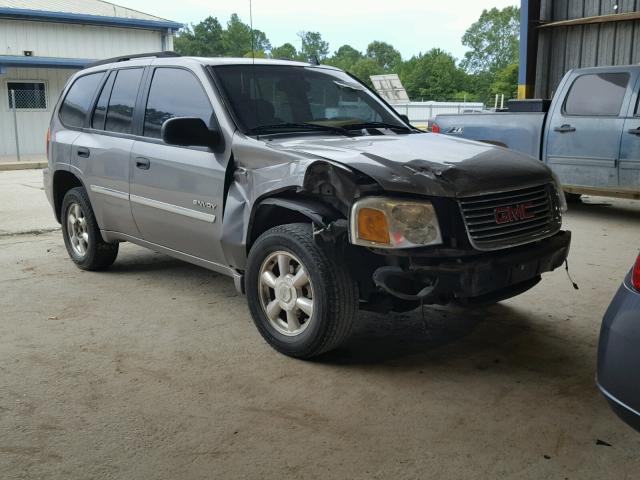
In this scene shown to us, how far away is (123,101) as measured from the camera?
5516mm

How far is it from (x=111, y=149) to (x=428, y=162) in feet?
9.17

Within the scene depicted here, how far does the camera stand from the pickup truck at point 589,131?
8438 millimetres

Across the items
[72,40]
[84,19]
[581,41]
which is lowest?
[581,41]

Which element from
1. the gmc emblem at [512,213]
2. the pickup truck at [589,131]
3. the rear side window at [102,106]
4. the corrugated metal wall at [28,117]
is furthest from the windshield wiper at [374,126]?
the corrugated metal wall at [28,117]

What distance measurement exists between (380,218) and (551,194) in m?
1.29

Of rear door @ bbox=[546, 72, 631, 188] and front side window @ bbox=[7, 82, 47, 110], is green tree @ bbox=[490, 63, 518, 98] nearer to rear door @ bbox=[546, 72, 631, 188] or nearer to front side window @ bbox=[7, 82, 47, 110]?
front side window @ bbox=[7, 82, 47, 110]

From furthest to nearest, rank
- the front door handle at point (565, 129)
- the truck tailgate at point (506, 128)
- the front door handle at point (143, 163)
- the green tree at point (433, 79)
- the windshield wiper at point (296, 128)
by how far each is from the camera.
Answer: the green tree at point (433, 79)
the truck tailgate at point (506, 128)
the front door handle at point (565, 129)
the front door handle at point (143, 163)
the windshield wiper at point (296, 128)

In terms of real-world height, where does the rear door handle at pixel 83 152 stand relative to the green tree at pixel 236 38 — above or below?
below

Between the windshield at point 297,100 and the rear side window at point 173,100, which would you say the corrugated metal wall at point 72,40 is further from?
the windshield at point 297,100

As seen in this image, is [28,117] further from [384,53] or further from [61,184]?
[384,53]

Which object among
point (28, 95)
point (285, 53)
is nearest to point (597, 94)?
point (285, 53)

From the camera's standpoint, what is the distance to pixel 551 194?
4.24m

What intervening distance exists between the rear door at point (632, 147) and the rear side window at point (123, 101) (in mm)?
5955

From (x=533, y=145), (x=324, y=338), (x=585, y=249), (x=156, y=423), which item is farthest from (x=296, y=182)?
(x=533, y=145)
